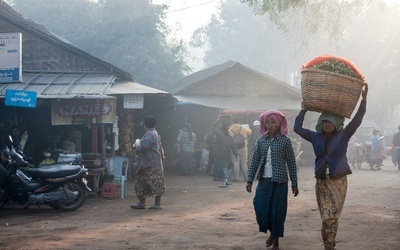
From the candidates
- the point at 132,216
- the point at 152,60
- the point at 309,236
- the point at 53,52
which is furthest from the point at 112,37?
the point at 309,236

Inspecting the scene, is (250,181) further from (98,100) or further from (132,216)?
(98,100)

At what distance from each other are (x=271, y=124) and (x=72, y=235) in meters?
3.33

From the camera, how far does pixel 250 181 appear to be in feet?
22.5

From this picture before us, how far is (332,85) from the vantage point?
5.83 m

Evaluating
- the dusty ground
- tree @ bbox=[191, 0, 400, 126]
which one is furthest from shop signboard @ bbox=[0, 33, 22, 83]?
tree @ bbox=[191, 0, 400, 126]

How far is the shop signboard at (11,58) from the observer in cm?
1185

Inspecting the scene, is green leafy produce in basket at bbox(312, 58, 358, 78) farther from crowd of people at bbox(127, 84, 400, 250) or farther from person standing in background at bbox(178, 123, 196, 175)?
person standing in background at bbox(178, 123, 196, 175)

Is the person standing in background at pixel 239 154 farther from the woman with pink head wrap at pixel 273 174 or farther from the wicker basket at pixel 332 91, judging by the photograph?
the wicker basket at pixel 332 91

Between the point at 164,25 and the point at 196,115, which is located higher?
the point at 164,25

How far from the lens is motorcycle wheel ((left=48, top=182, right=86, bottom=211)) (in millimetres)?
10383

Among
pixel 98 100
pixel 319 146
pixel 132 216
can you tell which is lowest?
pixel 132 216

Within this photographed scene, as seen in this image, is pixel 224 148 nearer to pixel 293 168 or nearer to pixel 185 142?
pixel 185 142

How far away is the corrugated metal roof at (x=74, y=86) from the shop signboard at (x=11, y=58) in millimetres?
838

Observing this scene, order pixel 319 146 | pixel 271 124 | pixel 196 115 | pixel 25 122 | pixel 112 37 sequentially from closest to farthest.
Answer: pixel 319 146, pixel 271 124, pixel 25 122, pixel 196 115, pixel 112 37
